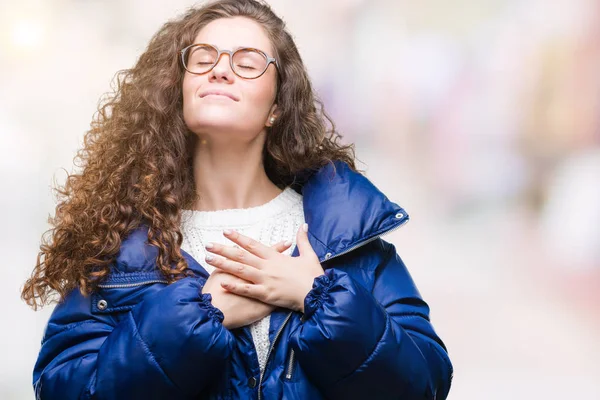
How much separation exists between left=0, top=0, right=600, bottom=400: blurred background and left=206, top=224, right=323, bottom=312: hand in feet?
4.13

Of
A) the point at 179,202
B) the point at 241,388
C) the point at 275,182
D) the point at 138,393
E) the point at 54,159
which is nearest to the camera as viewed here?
the point at 138,393

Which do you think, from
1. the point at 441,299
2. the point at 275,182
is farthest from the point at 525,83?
the point at 275,182

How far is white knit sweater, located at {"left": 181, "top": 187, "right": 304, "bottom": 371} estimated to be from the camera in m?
2.12

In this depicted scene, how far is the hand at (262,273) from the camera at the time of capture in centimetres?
189

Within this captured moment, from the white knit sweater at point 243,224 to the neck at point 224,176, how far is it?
0.03 meters

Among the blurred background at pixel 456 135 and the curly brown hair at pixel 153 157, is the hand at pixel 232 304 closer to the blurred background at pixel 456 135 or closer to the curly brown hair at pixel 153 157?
the curly brown hair at pixel 153 157

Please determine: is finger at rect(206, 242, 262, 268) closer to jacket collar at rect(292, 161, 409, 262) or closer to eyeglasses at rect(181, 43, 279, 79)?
jacket collar at rect(292, 161, 409, 262)

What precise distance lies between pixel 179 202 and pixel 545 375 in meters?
1.77

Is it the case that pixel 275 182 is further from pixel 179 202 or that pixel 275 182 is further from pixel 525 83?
pixel 525 83

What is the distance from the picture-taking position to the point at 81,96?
3.10 metres

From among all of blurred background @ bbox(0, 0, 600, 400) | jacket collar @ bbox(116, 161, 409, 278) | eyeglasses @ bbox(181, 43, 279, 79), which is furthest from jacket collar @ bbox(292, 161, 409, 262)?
blurred background @ bbox(0, 0, 600, 400)

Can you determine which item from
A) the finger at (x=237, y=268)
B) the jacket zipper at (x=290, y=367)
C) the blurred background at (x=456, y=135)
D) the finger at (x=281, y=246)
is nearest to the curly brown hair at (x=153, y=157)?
the finger at (x=237, y=268)

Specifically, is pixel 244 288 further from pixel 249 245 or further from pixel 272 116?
pixel 272 116

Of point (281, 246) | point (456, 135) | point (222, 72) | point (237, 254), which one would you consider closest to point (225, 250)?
point (237, 254)
